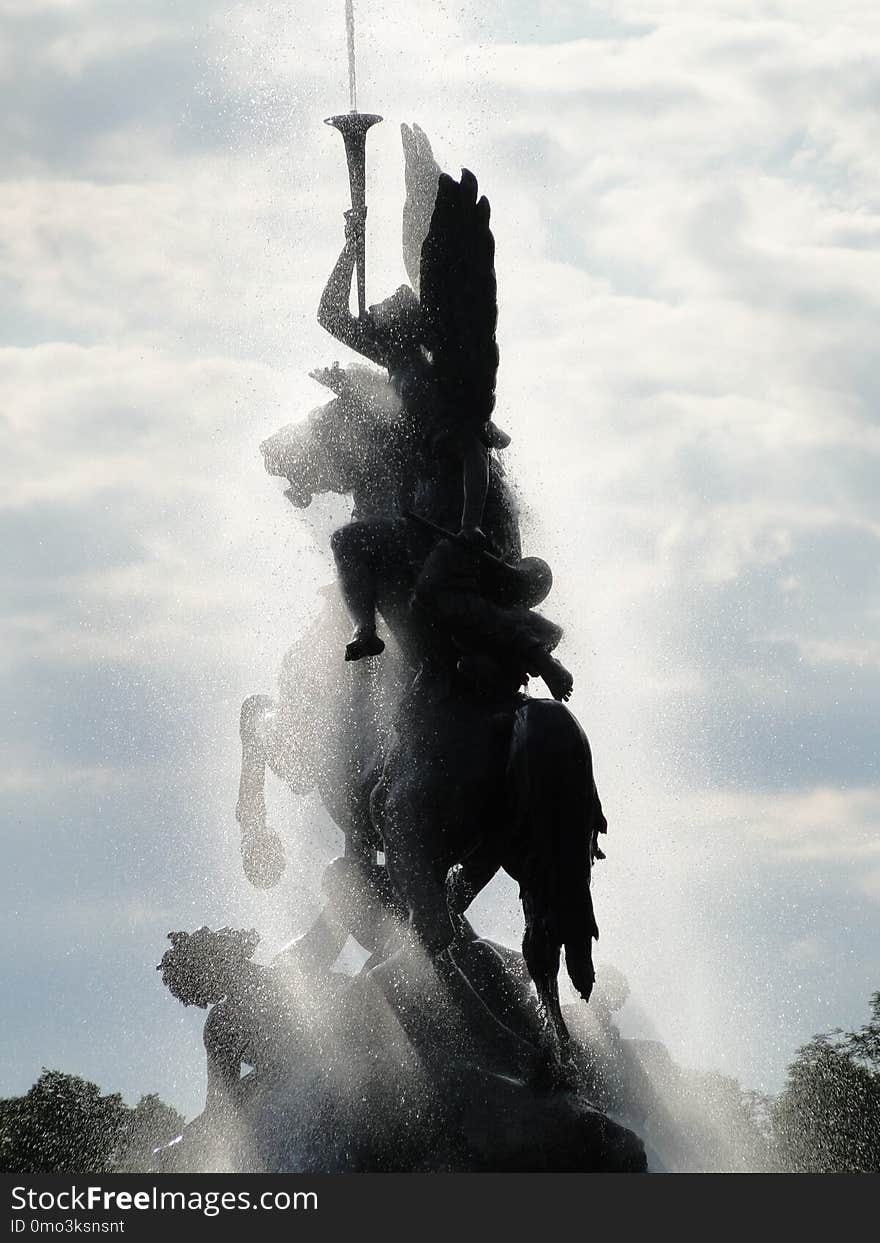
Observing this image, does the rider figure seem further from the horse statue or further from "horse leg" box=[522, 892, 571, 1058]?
"horse leg" box=[522, 892, 571, 1058]

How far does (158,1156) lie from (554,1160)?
2125 mm

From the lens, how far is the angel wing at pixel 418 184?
39.4 ft

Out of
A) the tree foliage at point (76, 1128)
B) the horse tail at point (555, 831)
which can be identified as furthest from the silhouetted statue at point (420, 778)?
the tree foliage at point (76, 1128)

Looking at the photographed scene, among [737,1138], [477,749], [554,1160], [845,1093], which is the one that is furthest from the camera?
[845,1093]

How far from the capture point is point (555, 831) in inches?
403

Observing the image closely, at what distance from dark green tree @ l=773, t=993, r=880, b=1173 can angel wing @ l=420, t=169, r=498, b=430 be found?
3928 millimetres

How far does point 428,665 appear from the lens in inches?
424

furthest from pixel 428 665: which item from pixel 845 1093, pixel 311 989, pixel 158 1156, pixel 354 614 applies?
pixel 845 1093

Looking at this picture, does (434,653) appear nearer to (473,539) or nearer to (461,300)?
(473,539)

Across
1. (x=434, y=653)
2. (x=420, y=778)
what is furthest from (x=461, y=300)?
(x=420, y=778)

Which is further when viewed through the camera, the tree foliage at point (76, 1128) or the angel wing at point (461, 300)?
the tree foliage at point (76, 1128)

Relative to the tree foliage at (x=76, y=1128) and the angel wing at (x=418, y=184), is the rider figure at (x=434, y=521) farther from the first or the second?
the tree foliage at (x=76, y=1128)

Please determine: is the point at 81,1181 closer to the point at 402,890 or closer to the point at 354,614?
the point at 402,890

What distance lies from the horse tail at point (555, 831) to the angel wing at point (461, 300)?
1547 mm
